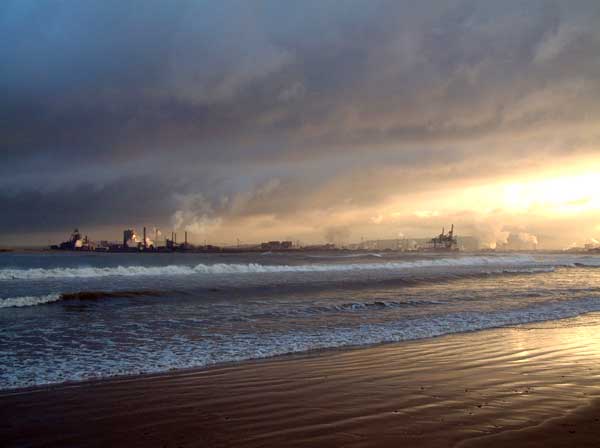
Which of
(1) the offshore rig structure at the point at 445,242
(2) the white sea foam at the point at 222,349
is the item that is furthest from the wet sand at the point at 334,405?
(1) the offshore rig structure at the point at 445,242

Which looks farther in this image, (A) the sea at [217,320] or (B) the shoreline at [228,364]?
(A) the sea at [217,320]

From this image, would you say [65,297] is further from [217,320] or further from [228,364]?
[228,364]

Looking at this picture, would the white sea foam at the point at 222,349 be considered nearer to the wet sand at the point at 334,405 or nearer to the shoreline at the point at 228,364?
the shoreline at the point at 228,364

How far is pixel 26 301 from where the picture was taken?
18.5 m

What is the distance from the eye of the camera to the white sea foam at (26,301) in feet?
57.9

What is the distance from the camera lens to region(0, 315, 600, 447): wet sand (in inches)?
185

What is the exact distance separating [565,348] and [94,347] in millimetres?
10139

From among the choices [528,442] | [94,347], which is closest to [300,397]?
[528,442]

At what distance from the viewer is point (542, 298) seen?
66.1 feet

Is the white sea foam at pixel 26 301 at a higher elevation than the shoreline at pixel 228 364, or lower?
higher

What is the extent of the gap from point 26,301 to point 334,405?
17221mm

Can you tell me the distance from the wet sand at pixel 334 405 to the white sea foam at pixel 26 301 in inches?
509

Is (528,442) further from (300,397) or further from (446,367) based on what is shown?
(446,367)

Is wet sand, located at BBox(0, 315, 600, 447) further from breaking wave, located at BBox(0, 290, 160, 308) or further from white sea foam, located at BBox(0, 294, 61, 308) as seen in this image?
breaking wave, located at BBox(0, 290, 160, 308)
